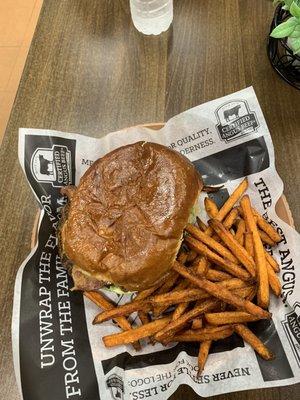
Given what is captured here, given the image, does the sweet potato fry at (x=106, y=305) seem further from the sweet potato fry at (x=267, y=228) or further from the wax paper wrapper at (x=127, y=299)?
the sweet potato fry at (x=267, y=228)

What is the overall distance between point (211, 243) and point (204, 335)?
0.29m

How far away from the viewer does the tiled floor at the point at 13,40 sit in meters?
3.06

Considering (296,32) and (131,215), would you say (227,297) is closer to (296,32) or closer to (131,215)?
(131,215)

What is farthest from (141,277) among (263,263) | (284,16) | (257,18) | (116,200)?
(257,18)

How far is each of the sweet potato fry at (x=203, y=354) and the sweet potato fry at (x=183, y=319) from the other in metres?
0.09

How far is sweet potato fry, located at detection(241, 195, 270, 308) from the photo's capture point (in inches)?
50.9

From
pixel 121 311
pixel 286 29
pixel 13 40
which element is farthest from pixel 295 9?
pixel 13 40

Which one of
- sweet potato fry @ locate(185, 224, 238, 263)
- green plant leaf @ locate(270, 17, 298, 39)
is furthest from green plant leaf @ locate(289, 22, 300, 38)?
sweet potato fry @ locate(185, 224, 238, 263)

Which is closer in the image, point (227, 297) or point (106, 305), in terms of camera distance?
point (227, 297)

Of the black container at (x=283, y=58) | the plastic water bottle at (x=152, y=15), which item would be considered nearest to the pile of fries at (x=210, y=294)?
the black container at (x=283, y=58)

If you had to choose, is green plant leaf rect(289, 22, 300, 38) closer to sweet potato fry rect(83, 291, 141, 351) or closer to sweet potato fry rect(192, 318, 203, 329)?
sweet potato fry rect(192, 318, 203, 329)

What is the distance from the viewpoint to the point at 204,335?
1302 millimetres

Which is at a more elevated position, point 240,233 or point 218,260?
point 240,233

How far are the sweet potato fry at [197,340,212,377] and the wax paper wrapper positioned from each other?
0.03 m
